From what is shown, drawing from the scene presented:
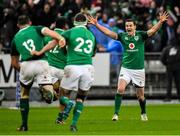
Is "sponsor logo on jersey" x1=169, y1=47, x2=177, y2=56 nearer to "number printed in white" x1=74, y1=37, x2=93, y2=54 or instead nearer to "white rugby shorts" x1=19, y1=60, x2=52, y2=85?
"number printed in white" x1=74, y1=37, x2=93, y2=54

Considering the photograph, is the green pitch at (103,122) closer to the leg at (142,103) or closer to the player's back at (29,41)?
the leg at (142,103)

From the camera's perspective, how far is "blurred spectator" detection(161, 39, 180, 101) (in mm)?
30719

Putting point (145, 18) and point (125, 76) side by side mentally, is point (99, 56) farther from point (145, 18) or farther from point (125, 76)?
point (125, 76)

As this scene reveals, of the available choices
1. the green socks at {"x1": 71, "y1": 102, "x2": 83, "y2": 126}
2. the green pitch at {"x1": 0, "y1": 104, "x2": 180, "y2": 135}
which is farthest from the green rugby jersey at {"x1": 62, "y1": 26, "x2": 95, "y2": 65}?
the green pitch at {"x1": 0, "y1": 104, "x2": 180, "y2": 135}

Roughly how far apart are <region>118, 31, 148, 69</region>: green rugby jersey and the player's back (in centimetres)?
428

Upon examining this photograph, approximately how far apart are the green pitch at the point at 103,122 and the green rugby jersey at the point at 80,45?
161 centimetres

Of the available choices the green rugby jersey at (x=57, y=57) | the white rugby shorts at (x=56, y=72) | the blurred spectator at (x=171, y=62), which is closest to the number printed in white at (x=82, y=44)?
the green rugby jersey at (x=57, y=57)

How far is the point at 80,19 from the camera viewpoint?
63.6ft

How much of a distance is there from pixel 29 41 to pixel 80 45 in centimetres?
124

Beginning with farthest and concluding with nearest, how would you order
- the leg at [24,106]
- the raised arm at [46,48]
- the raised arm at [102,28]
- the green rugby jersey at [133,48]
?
the green rugby jersey at [133,48], the raised arm at [102,28], the leg at [24,106], the raised arm at [46,48]

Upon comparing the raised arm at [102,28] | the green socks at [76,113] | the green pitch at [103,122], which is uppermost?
the raised arm at [102,28]

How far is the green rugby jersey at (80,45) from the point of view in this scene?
63.6 ft

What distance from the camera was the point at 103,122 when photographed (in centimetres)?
2197

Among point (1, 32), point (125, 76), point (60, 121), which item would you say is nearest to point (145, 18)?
point (1, 32)
